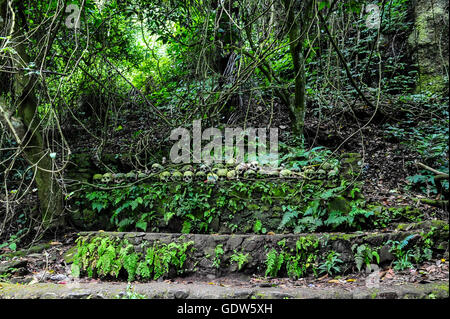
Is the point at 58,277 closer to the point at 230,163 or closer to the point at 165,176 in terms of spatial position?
the point at 165,176

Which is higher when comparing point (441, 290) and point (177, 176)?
point (177, 176)

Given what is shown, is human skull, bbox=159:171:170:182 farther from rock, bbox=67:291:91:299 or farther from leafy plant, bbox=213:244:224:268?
rock, bbox=67:291:91:299

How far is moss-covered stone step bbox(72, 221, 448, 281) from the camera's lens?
3584mm

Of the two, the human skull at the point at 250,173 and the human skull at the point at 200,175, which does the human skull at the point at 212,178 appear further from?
the human skull at the point at 250,173

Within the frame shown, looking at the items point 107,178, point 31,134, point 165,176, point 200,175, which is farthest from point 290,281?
point 31,134

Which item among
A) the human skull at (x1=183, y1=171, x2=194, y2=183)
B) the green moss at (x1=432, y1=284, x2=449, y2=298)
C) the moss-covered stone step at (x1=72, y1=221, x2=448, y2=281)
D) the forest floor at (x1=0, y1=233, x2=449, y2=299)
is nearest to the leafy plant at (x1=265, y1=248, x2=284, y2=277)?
the moss-covered stone step at (x1=72, y1=221, x2=448, y2=281)

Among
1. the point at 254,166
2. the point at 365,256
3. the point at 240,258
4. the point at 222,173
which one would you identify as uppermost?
the point at 254,166

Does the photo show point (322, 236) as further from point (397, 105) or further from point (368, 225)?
point (397, 105)

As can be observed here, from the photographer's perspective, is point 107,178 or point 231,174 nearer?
point 231,174

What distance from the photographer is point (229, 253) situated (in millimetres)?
3986

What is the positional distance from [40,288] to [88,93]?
4545 mm

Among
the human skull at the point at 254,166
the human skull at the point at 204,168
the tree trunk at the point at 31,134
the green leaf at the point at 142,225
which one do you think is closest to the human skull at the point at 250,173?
the human skull at the point at 254,166

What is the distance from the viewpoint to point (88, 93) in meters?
6.66

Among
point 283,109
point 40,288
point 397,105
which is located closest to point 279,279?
point 40,288
